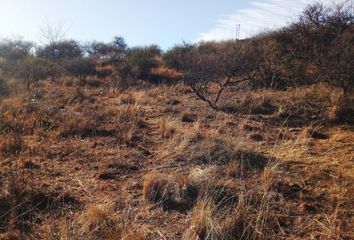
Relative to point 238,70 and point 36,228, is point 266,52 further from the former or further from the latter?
point 36,228

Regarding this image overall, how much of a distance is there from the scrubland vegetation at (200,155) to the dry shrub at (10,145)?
0.08 ft

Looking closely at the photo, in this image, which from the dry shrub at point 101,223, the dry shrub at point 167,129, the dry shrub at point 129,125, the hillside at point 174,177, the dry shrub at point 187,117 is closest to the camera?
the dry shrub at point 101,223

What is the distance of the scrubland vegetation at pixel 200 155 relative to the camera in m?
3.86

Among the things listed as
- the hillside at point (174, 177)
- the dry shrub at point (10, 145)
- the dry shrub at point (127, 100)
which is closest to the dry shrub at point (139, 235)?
the hillside at point (174, 177)

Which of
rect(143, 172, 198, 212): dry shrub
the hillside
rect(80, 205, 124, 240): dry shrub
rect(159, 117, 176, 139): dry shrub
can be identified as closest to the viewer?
rect(80, 205, 124, 240): dry shrub

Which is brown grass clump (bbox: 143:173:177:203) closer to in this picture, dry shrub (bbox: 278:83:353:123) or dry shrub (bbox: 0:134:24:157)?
dry shrub (bbox: 0:134:24:157)

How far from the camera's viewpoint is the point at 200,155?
5.83 meters

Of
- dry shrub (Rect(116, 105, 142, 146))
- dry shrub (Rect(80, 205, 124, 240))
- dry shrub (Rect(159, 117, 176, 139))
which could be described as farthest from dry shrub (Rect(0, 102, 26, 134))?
dry shrub (Rect(80, 205, 124, 240))

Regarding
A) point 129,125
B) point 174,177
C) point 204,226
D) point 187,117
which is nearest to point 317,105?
point 187,117

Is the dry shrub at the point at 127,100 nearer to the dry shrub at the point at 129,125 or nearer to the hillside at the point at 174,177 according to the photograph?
the dry shrub at the point at 129,125

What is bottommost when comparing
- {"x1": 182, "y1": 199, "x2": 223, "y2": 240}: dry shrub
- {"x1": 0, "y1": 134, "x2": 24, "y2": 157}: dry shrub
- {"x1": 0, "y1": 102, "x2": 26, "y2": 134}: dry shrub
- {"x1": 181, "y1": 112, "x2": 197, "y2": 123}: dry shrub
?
{"x1": 182, "y1": 199, "x2": 223, "y2": 240}: dry shrub

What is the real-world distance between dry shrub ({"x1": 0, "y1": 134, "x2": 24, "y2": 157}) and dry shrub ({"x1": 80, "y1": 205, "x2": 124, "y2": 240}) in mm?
2610

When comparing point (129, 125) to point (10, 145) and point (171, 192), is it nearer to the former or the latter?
point (10, 145)

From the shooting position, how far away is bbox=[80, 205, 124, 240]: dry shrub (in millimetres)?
3568
